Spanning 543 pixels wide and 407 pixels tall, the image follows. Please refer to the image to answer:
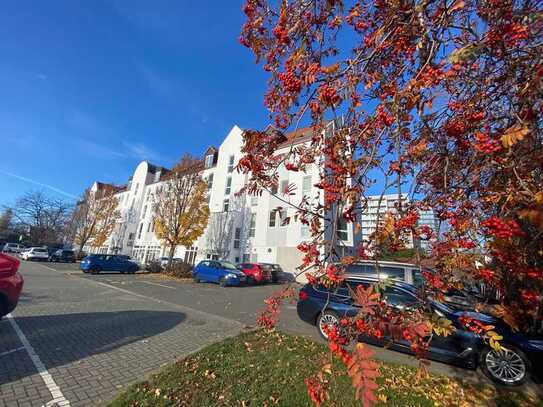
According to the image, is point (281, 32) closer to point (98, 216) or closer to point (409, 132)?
point (409, 132)

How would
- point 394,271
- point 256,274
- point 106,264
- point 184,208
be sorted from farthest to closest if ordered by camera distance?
point 184,208
point 106,264
point 256,274
point 394,271

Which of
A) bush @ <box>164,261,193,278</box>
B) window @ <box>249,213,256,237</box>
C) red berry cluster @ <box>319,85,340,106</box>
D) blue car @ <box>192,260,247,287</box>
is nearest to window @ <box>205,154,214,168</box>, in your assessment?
window @ <box>249,213,256,237</box>

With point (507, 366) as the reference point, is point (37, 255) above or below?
above

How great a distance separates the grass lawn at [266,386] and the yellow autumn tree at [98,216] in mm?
39995

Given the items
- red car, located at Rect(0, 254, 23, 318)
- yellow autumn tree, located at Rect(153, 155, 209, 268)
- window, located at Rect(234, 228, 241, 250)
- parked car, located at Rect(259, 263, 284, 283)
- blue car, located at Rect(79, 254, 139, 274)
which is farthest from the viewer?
window, located at Rect(234, 228, 241, 250)

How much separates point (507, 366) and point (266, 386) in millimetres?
4705

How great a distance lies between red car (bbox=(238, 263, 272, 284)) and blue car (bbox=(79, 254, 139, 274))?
12.0 metres

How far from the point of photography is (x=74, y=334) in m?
5.97

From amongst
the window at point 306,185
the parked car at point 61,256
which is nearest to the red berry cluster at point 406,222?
the window at point 306,185

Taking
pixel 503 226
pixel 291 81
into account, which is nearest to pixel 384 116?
pixel 291 81

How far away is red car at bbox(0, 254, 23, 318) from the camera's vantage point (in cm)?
537

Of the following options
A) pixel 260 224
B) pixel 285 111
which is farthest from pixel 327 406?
pixel 260 224

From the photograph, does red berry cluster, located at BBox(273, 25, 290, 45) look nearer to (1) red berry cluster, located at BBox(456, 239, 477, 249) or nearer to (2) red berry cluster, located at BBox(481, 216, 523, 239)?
(2) red berry cluster, located at BBox(481, 216, 523, 239)

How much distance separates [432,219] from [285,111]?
7.29 ft
